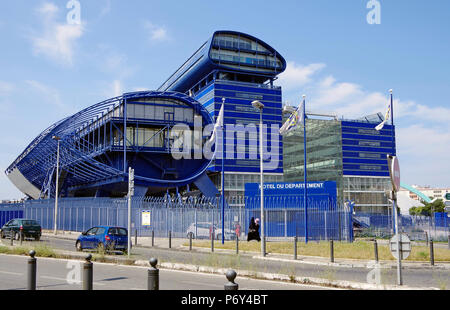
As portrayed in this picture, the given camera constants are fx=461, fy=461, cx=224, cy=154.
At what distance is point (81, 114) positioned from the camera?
173 ft

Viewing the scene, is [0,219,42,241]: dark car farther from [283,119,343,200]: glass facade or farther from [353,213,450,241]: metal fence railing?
[283,119,343,200]: glass facade

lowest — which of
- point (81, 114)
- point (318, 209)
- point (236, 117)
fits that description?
point (318, 209)

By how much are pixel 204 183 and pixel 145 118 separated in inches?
442

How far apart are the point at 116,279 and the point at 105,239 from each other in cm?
874

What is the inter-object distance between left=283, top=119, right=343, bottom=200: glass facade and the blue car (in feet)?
279

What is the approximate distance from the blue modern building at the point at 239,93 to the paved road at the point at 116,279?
221 feet

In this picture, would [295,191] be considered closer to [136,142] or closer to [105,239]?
[105,239]

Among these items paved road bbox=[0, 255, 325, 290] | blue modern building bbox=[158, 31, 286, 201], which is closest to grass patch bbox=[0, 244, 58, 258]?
paved road bbox=[0, 255, 325, 290]

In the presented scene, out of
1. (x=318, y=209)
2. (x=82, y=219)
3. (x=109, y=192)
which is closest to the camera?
(x=318, y=209)

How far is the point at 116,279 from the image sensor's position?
12062 millimetres

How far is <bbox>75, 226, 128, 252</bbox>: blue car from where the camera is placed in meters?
20.5

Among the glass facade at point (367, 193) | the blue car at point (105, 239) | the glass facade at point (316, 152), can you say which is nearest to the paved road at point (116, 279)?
the blue car at point (105, 239)
